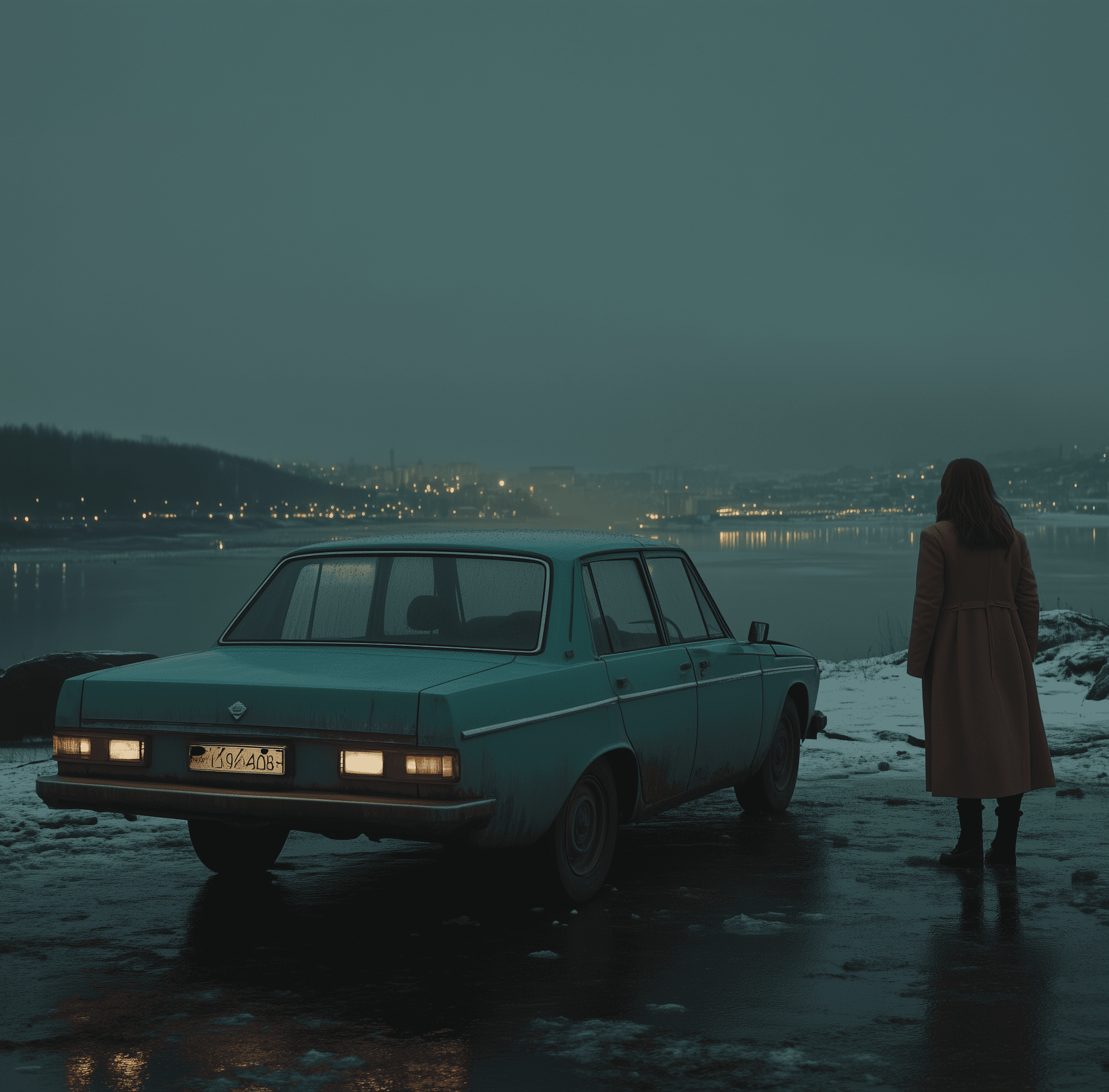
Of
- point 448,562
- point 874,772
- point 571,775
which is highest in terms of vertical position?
point 448,562

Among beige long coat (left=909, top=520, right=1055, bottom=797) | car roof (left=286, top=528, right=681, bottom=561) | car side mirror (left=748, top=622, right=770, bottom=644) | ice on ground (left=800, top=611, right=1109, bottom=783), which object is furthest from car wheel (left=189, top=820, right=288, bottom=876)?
ice on ground (left=800, top=611, right=1109, bottom=783)

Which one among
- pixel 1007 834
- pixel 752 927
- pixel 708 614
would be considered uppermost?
pixel 708 614

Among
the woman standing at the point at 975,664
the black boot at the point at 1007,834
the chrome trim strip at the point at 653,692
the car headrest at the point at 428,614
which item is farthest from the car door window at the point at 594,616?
the black boot at the point at 1007,834

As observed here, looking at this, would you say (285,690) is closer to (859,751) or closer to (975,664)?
(975,664)

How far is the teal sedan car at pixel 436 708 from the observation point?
496 cm

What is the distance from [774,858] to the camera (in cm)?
665

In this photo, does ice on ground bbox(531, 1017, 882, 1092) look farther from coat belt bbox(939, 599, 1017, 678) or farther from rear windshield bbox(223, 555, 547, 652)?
coat belt bbox(939, 599, 1017, 678)

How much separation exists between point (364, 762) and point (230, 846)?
5.41 ft

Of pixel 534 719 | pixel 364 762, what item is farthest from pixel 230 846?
pixel 534 719

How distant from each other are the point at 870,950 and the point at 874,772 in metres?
4.78

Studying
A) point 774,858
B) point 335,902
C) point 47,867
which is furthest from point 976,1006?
point 47,867

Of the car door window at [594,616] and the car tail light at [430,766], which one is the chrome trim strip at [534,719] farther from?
the car door window at [594,616]

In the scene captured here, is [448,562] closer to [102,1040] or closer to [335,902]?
[335,902]

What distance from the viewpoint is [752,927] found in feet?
17.5
